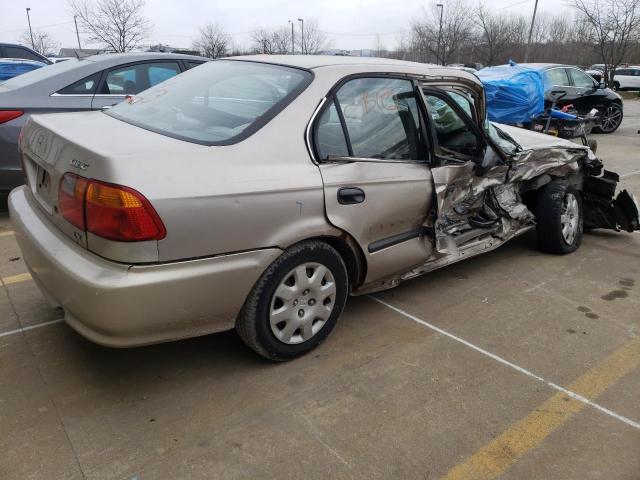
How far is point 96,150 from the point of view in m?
2.29

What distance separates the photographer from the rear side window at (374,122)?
2902 millimetres

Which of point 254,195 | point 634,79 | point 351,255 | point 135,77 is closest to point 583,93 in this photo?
point 135,77

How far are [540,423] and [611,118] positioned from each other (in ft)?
44.3

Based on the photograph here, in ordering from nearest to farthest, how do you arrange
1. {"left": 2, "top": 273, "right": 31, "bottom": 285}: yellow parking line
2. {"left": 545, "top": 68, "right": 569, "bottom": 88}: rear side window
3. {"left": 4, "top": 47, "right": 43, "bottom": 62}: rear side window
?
{"left": 2, "top": 273, "right": 31, "bottom": 285}: yellow parking line < {"left": 4, "top": 47, "right": 43, "bottom": 62}: rear side window < {"left": 545, "top": 68, "right": 569, "bottom": 88}: rear side window

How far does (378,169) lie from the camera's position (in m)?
3.06

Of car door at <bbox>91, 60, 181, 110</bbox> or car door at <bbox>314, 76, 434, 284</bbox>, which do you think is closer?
car door at <bbox>314, 76, 434, 284</bbox>

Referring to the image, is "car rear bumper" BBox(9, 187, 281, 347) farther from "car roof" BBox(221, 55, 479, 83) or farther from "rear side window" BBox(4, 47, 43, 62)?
"rear side window" BBox(4, 47, 43, 62)

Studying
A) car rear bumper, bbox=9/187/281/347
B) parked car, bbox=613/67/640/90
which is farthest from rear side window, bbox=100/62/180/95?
parked car, bbox=613/67/640/90

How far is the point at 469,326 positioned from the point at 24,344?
8.74ft

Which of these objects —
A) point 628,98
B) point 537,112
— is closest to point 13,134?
point 537,112

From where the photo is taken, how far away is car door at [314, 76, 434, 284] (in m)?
2.86

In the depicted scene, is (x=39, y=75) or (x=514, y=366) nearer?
(x=514, y=366)

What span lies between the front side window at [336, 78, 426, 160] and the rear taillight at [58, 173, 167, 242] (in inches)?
49.1

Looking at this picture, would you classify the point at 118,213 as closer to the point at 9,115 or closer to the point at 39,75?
the point at 9,115
